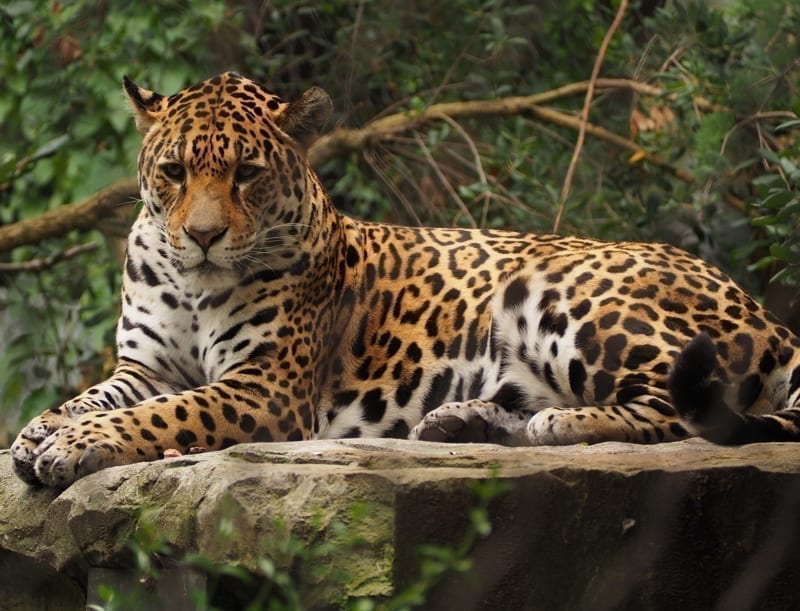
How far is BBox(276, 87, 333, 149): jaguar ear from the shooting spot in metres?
5.76

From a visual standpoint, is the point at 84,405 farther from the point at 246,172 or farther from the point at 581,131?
the point at 581,131

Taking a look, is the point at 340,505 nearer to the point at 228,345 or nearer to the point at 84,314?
the point at 228,345

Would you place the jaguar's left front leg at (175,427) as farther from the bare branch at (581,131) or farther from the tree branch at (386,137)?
the tree branch at (386,137)

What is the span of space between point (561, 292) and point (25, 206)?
5700 mm

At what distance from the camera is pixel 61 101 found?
31.3 feet

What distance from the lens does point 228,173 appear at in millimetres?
5449

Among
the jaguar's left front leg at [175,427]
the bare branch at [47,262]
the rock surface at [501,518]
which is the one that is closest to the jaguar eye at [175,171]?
the jaguar's left front leg at [175,427]

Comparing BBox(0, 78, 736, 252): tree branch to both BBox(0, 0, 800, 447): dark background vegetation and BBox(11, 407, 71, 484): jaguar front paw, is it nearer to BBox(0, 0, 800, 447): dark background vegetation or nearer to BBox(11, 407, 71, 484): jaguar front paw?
BBox(0, 0, 800, 447): dark background vegetation

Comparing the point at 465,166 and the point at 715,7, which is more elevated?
the point at 715,7

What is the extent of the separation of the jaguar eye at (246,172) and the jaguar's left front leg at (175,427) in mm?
781

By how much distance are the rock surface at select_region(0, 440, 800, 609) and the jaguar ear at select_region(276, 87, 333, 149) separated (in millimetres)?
1956

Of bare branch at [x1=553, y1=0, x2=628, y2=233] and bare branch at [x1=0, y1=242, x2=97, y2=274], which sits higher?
bare branch at [x1=553, y1=0, x2=628, y2=233]

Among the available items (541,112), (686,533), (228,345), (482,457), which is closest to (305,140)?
(228,345)

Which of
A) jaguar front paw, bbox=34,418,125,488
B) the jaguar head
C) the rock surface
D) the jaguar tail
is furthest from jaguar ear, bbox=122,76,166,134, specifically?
the jaguar tail
